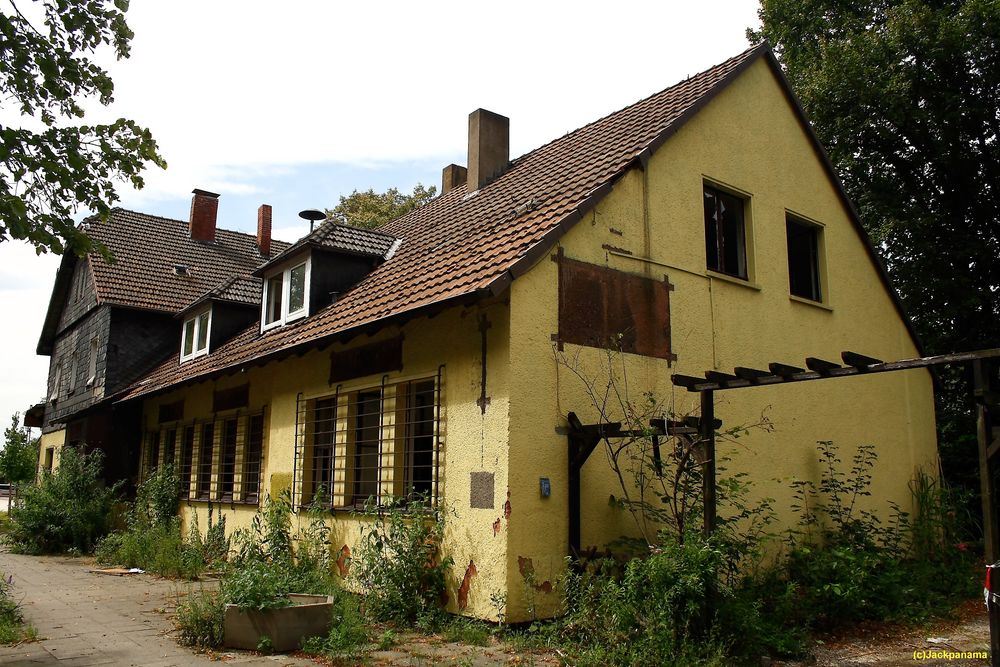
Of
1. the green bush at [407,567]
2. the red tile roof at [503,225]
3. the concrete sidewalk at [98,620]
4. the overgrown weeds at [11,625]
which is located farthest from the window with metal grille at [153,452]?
the green bush at [407,567]

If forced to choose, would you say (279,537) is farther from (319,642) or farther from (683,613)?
(683,613)

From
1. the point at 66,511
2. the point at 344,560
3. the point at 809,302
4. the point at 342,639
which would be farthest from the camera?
the point at 66,511

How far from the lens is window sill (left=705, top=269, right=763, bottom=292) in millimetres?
10758

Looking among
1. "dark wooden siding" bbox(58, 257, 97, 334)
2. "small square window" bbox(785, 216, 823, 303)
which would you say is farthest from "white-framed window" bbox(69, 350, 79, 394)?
"small square window" bbox(785, 216, 823, 303)

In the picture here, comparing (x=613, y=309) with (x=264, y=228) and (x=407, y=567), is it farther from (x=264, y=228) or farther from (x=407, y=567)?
(x=264, y=228)

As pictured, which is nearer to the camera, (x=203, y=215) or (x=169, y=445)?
(x=169, y=445)

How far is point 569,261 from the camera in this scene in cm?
903

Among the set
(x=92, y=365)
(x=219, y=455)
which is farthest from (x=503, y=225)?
(x=92, y=365)

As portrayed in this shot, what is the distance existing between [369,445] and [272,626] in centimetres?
393

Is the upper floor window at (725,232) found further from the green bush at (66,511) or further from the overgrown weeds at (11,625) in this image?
the green bush at (66,511)

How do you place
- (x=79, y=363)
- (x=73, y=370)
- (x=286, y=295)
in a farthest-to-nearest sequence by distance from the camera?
1. (x=73, y=370)
2. (x=79, y=363)
3. (x=286, y=295)

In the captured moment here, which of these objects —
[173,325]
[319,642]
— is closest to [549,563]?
[319,642]

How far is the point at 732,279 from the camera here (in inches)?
433

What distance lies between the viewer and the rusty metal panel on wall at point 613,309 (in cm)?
896
